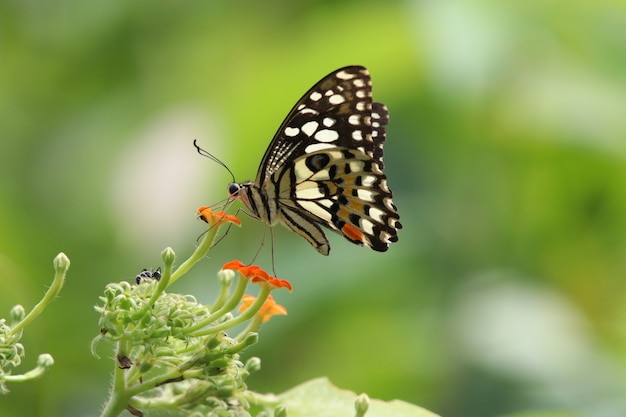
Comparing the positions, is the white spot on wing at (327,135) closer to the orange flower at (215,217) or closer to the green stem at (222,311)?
the orange flower at (215,217)

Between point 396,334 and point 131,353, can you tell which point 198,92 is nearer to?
point 396,334

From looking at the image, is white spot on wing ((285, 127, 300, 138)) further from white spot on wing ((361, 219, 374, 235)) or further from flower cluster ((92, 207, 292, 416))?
flower cluster ((92, 207, 292, 416))

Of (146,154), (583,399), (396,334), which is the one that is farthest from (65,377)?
(583,399)

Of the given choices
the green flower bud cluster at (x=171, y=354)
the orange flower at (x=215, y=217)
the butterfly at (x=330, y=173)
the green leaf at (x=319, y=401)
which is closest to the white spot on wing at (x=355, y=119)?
the butterfly at (x=330, y=173)

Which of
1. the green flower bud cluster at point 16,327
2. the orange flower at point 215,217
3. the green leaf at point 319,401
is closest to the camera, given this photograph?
the green flower bud cluster at point 16,327

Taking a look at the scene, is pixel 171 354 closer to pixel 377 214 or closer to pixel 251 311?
pixel 251 311

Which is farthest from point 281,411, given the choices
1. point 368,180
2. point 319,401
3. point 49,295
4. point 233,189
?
point 368,180
